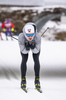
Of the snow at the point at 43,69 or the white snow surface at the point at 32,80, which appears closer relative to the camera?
the white snow surface at the point at 32,80

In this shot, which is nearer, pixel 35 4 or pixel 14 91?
pixel 14 91

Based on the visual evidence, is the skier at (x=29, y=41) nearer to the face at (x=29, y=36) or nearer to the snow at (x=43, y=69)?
the face at (x=29, y=36)

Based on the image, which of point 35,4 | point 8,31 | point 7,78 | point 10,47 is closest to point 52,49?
point 10,47

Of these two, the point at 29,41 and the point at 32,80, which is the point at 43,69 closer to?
the point at 32,80

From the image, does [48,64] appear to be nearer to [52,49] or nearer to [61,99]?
[52,49]

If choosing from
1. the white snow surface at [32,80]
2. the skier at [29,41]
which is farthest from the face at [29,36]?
the white snow surface at [32,80]

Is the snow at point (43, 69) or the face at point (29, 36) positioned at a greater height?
the face at point (29, 36)

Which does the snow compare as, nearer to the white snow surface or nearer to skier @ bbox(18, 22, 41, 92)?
the white snow surface

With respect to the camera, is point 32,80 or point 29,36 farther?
Result: point 32,80

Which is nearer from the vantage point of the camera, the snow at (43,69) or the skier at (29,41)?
the skier at (29,41)

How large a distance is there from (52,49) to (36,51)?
31.8 inches

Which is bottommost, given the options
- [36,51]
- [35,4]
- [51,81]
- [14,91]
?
[51,81]

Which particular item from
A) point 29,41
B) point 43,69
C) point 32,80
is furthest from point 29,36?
point 43,69

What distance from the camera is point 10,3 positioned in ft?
4.32
